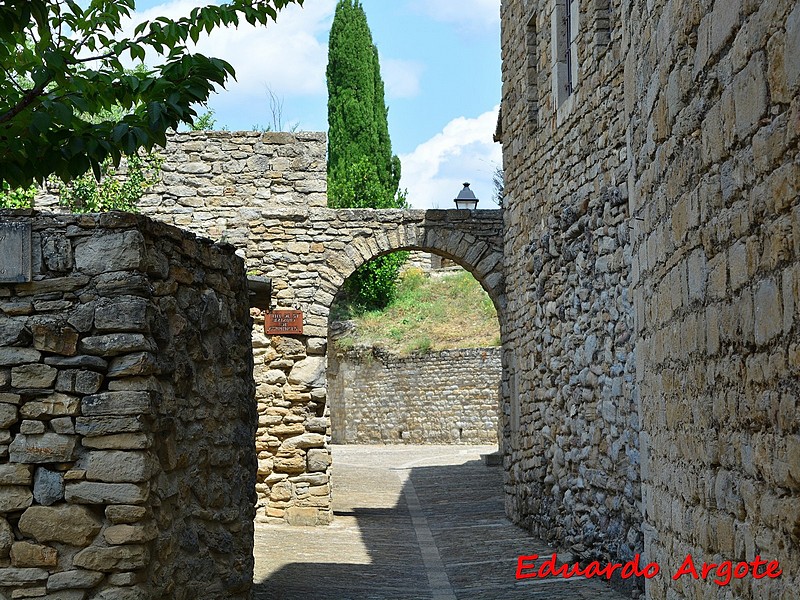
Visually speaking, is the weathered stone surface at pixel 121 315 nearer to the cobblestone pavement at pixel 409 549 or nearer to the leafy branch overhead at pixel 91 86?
the leafy branch overhead at pixel 91 86

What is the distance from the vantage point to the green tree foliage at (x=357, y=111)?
31.0 meters

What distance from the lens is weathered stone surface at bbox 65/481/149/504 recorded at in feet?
14.0

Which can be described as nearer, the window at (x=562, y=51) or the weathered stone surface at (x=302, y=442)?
the window at (x=562, y=51)

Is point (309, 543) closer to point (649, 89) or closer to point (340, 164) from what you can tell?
point (649, 89)

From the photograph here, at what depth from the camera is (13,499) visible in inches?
168

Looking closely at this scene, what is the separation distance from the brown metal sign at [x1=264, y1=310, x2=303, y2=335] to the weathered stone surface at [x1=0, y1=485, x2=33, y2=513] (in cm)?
757

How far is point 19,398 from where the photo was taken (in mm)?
4309

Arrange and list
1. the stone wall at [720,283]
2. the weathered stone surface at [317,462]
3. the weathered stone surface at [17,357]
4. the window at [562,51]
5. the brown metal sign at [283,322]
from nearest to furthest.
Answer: the stone wall at [720,283], the weathered stone surface at [17,357], the window at [562,51], the weathered stone surface at [317,462], the brown metal sign at [283,322]

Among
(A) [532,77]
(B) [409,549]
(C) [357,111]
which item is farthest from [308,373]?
(C) [357,111]

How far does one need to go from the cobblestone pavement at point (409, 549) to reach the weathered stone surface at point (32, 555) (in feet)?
8.60

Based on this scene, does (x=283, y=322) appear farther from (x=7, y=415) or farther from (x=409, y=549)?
(x=7, y=415)

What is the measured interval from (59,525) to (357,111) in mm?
28594

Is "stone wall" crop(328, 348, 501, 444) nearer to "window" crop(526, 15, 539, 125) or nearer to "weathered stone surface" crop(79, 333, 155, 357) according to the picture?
"window" crop(526, 15, 539, 125)

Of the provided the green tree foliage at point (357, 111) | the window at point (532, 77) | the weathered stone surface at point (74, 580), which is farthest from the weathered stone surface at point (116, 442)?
the green tree foliage at point (357, 111)
